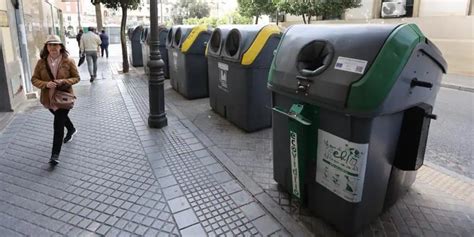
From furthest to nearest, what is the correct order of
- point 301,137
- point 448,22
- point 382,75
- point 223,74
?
point 448,22 < point 223,74 < point 301,137 < point 382,75

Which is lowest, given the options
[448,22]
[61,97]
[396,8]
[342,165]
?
[342,165]

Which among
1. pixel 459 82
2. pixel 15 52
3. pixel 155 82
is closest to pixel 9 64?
pixel 15 52

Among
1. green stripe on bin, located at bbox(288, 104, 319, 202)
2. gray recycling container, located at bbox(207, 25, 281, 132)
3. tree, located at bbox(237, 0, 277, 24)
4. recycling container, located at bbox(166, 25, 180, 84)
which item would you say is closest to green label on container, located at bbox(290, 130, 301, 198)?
green stripe on bin, located at bbox(288, 104, 319, 202)

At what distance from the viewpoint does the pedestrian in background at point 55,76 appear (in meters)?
3.67

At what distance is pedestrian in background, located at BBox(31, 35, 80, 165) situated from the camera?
367cm

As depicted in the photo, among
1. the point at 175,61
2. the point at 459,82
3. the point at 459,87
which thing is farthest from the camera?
the point at 459,82

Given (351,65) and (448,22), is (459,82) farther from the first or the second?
(351,65)

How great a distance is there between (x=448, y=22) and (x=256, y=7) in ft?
43.4

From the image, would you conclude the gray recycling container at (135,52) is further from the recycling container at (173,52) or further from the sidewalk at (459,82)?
the sidewalk at (459,82)

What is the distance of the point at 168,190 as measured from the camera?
3281 millimetres

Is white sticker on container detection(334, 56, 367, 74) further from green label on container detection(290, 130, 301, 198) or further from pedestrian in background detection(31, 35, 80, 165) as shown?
pedestrian in background detection(31, 35, 80, 165)

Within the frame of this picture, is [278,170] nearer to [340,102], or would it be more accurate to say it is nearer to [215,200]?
[215,200]

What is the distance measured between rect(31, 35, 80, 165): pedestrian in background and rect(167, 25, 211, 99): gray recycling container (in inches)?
128

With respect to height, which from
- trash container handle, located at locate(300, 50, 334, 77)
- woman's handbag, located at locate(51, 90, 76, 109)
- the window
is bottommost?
woman's handbag, located at locate(51, 90, 76, 109)
